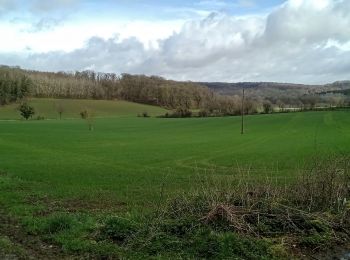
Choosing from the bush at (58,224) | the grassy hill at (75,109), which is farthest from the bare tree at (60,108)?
the bush at (58,224)

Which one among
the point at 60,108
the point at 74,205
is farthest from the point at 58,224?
the point at 60,108

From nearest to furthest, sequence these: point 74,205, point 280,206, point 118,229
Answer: point 118,229
point 280,206
point 74,205

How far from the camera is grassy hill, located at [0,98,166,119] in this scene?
547 ft

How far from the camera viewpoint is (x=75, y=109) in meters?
180

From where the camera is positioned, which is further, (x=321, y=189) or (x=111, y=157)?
(x=111, y=157)

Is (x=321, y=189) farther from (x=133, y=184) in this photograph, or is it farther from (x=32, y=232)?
(x=133, y=184)

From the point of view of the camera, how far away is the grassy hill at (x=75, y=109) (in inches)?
6560

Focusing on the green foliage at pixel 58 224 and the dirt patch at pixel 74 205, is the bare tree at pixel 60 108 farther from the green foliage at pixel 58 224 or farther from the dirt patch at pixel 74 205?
the green foliage at pixel 58 224

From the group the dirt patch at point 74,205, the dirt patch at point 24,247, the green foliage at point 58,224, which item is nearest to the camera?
the dirt patch at point 24,247

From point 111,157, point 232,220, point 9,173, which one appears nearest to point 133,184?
point 9,173

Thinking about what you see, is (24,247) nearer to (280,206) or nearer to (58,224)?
(58,224)

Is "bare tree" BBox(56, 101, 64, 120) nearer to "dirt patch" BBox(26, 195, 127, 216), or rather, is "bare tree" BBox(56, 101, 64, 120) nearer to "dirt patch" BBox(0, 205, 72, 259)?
"dirt patch" BBox(26, 195, 127, 216)

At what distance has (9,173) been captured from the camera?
29094 millimetres

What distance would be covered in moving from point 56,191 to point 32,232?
899 cm
